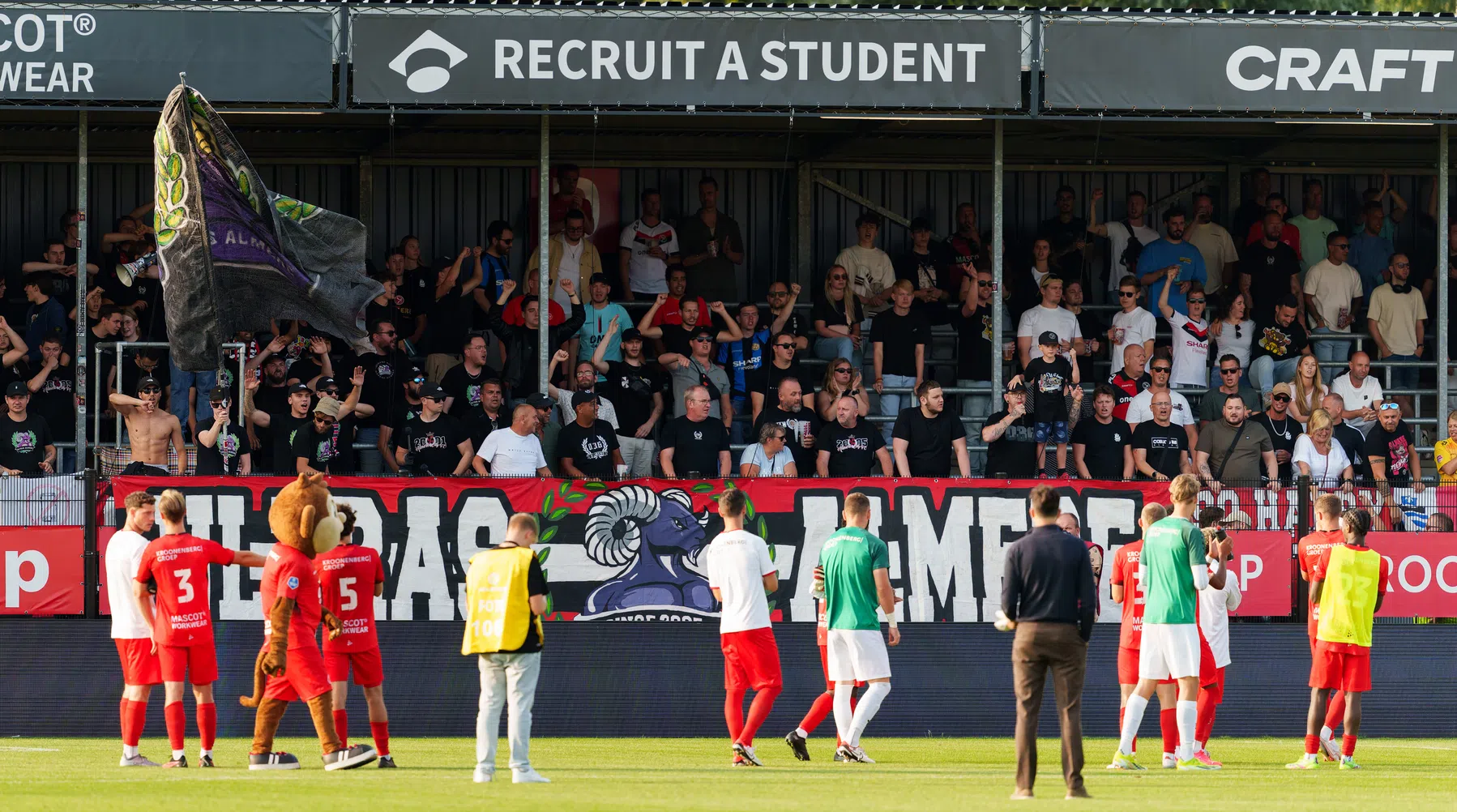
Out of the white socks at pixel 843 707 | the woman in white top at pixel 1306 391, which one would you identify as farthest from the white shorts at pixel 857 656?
the woman in white top at pixel 1306 391

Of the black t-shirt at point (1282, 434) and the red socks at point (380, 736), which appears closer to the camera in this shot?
the red socks at point (380, 736)

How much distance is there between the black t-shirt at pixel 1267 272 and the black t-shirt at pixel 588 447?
25.6 feet

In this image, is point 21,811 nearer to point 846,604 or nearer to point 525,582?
point 525,582

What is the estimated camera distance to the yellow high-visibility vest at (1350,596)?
13.0 metres

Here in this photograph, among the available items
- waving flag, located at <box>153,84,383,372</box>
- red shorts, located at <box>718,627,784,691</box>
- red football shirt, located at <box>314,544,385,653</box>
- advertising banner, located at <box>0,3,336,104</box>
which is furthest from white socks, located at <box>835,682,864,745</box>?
advertising banner, located at <box>0,3,336,104</box>

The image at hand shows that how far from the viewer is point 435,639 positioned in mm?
15648

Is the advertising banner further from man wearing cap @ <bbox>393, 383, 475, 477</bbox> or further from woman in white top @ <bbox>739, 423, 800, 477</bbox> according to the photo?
woman in white top @ <bbox>739, 423, 800, 477</bbox>

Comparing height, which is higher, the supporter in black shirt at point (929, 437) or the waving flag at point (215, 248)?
the waving flag at point (215, 248)

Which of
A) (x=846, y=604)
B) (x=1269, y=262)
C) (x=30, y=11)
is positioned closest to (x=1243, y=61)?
(x=1269, y=262)

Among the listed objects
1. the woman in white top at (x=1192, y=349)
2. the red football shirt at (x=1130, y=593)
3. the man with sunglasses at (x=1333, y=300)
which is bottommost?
the red football shirt at (x=1130, y=593)

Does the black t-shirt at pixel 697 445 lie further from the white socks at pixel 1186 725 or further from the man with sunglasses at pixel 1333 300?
the man with sunglasses at pixel 1333 300

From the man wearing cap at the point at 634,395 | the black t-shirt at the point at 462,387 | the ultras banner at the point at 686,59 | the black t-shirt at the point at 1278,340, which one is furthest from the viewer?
the black t-shirt at the point at 1278,340

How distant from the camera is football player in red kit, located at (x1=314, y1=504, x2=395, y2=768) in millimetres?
11742

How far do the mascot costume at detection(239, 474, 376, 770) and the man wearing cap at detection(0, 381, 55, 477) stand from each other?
605 centimetres
